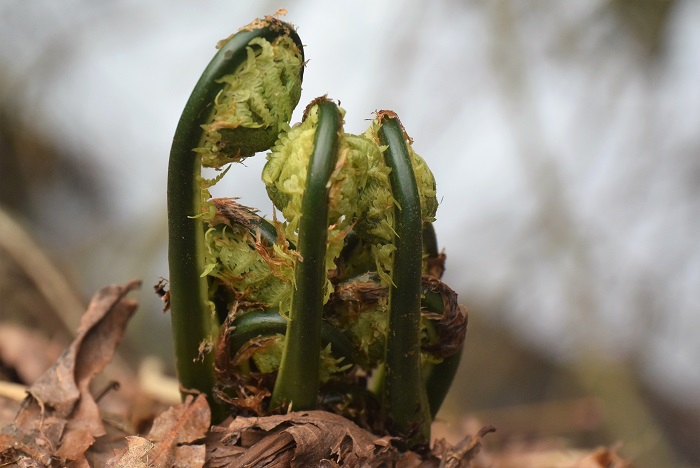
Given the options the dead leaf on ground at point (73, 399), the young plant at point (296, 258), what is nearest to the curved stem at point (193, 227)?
the young plant at point (296, 258)

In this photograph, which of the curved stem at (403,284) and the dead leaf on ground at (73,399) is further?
the dead leaf on ground at (73,399)

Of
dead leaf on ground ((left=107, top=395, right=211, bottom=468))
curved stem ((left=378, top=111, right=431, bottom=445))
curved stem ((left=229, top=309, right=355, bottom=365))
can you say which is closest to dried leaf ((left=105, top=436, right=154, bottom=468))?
dead leaf on ground ((left=107, top=395, right=211, bottom=468))

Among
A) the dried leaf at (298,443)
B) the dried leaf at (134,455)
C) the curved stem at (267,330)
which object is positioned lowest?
the dried leaf at (134,455)

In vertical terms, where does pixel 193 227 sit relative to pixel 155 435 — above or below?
above

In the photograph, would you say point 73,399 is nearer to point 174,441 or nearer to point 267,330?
point 174,441

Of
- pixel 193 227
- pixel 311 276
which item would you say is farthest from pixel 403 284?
pixel 193 227

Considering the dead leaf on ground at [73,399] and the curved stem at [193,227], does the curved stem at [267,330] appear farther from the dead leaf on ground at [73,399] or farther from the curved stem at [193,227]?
the dead leaf on ground at [73,399]

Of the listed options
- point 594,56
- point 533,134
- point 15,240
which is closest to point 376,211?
point 15,240

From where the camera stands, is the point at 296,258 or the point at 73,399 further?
the point at 73,399
